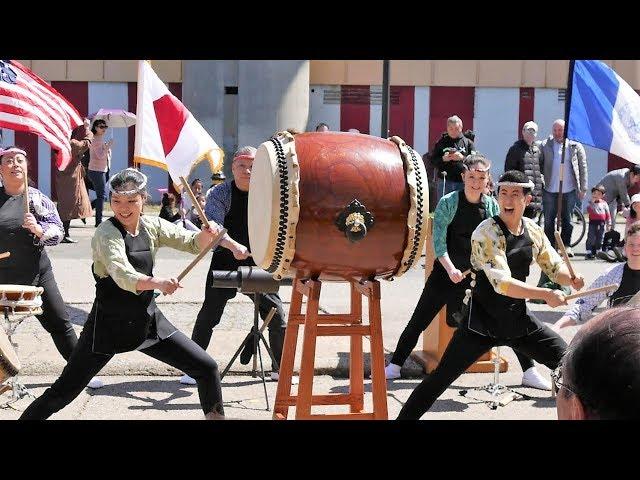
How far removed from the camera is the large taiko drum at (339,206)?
4.29 meters

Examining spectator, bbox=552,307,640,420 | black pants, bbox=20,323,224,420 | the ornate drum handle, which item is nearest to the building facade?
black pants, bbox=20,323,224,420

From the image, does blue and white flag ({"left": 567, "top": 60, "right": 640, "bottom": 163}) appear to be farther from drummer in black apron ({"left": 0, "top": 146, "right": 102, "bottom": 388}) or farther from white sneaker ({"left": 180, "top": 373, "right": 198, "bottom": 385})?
drummer in black apron ({"left": 0, "top": 146, "right": 102, "bottom": 388})

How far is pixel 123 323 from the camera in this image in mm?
4840

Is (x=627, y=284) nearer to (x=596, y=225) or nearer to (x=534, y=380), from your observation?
(x=534, y=380)

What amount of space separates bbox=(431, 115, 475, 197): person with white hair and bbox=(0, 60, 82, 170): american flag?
4.71 m

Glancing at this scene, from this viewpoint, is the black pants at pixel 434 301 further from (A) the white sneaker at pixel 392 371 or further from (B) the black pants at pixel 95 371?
(B) the black pants at pixel 95 371

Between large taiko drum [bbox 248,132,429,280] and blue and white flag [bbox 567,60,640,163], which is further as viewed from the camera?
blue and white flag [bbox 567,60,640,163]

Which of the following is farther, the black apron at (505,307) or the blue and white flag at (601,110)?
the blue and white flag at (601,110)

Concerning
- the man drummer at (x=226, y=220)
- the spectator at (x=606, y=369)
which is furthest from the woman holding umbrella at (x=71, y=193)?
the spectator at (x=606, y=369)

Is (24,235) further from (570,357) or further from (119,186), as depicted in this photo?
(570,357)

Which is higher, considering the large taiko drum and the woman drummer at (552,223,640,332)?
the large taiko drum

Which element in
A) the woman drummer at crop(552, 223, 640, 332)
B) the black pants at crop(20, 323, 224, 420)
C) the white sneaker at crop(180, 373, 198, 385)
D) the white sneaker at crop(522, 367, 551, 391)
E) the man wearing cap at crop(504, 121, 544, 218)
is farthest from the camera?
the man wearing cap at crop(504, 121, 544, 218)

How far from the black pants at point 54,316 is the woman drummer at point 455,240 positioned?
2.30 meters

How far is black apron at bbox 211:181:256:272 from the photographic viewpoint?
661cm
